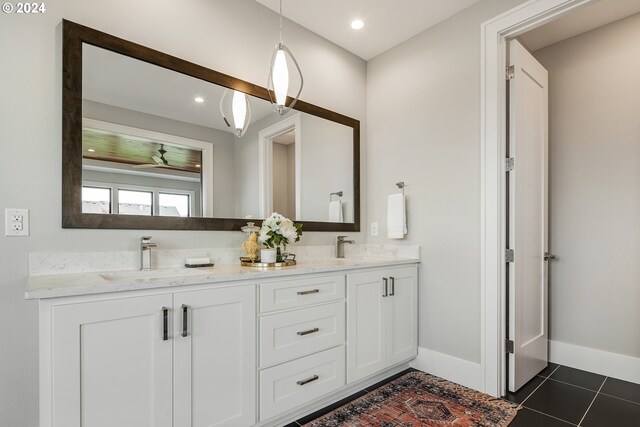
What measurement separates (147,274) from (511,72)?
2607mm

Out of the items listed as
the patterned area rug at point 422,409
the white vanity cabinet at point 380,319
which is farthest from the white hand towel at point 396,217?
the patterned area rug at point 422,409

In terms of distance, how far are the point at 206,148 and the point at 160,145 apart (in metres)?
0.27

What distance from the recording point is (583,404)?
208 cm

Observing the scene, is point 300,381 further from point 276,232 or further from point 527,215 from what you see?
point 527,215

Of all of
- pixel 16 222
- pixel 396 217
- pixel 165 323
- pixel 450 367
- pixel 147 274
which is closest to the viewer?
pixel 165 323

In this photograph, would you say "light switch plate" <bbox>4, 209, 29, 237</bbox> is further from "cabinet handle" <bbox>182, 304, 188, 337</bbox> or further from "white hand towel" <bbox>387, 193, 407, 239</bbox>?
"white hand towel" <bbox>387, 193, 407, 239</bbox>

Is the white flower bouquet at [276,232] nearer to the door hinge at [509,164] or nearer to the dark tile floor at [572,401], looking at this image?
the dark tile floor at [572,401]

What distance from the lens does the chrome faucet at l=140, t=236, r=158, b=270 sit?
1.76m

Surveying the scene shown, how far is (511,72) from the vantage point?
2266 mm

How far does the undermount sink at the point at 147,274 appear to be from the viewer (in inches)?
64.5

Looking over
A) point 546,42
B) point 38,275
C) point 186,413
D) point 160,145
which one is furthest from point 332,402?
point 546,42

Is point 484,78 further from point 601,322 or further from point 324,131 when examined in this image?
point 601,322

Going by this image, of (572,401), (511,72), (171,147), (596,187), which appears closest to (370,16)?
(511,72)

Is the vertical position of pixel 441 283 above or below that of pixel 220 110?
below
